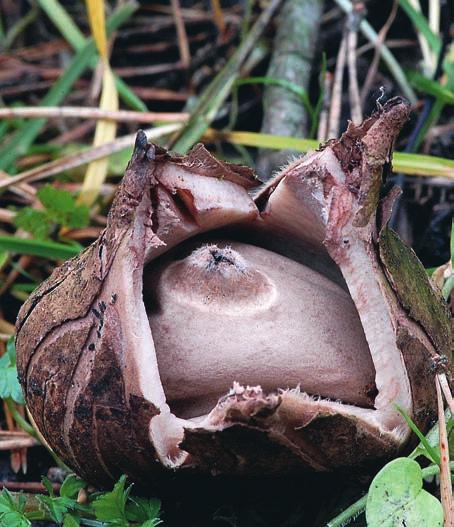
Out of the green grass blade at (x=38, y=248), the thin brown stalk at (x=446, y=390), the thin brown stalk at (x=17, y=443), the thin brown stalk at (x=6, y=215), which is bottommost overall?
the thin brown stalk at (x=17, y=443)

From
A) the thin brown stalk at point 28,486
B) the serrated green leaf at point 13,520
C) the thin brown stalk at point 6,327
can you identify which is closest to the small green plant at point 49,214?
the thin brown stalk at point 6,327

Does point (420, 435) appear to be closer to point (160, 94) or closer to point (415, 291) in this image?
point (415, 291)

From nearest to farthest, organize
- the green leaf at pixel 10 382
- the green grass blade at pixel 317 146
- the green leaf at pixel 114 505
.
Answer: the green leaf at pixel 114 505 < the green leaf at pixel 10 382 < the green grass blade at pixel 317 146

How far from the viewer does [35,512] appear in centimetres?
157

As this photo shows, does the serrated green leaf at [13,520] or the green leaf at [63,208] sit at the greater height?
the green leaf at [63,208]

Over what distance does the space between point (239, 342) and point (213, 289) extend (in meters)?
0.10

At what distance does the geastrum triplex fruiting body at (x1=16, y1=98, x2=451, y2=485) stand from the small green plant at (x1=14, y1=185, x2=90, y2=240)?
926 mm

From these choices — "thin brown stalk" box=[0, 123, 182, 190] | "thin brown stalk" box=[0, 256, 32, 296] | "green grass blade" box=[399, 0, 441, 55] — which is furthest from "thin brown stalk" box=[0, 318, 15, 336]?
"green grass blade" box=[399, 0, 441, 55]

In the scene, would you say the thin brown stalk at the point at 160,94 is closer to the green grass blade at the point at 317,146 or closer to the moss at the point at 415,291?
the green grass blade at the point at 317,146

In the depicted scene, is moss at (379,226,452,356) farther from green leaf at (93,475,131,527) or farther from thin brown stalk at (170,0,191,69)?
thin brown stalk at (170,0,191,69)

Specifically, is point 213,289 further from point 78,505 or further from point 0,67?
point 0,67

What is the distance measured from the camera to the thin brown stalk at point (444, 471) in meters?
1.37

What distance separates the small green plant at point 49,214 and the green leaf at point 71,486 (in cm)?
104

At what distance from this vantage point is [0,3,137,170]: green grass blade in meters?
2.81
